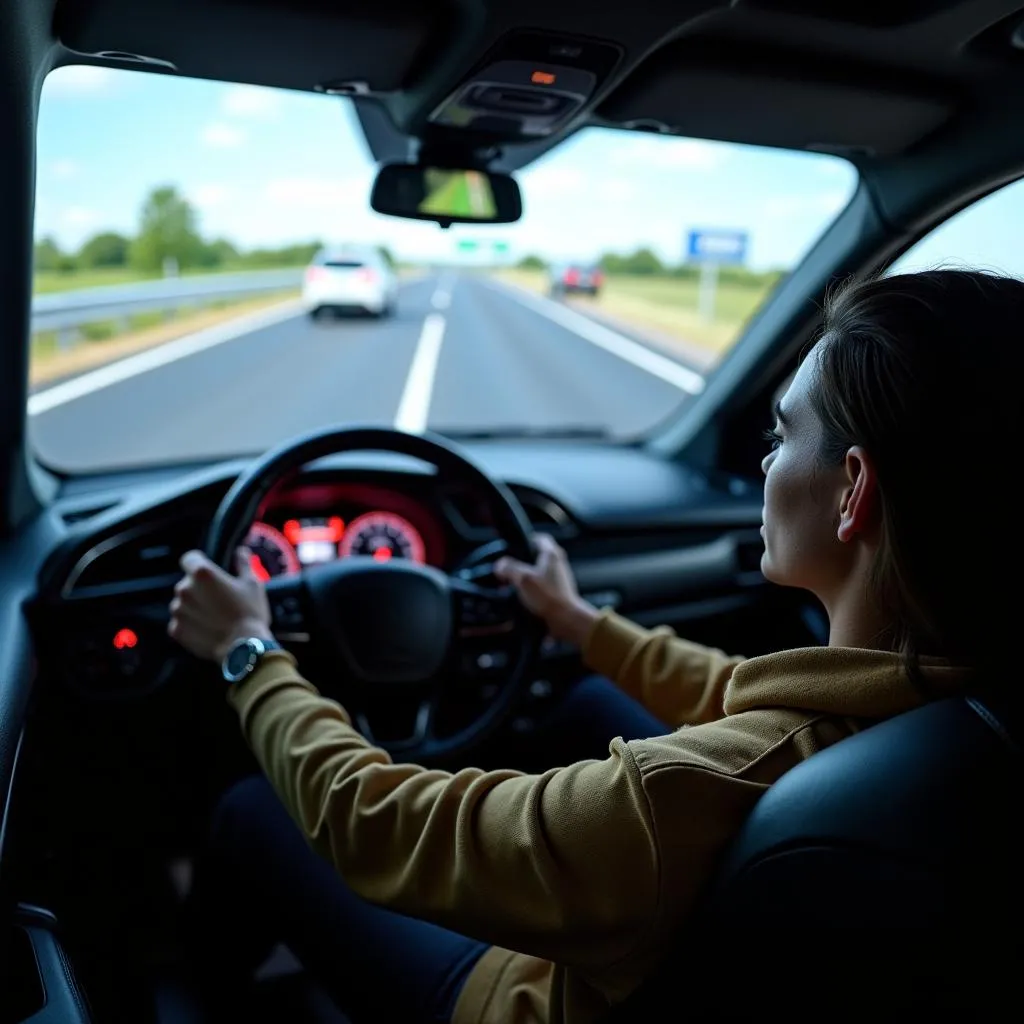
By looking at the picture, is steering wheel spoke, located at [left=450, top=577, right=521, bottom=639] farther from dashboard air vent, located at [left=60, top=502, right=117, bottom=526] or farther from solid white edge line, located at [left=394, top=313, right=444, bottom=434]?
dashboard air vent, located at [left=60, top=502, right=117, bottom=526]

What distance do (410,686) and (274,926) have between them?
0.56 meters

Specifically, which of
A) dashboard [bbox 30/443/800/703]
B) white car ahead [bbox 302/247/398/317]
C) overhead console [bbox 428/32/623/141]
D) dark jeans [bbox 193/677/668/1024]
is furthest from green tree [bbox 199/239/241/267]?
dark jeans [bbox 193/677/668/1024]

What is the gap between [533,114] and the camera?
2562 millimetres

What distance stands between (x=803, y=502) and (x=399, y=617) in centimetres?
124

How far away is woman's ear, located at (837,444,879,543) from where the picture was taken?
1200 mm

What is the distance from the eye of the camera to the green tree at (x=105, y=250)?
3350 mm

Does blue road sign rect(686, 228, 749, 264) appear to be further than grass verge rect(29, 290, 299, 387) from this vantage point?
Yes

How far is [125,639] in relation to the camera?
2541 mm

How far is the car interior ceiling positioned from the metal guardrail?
1.13ft

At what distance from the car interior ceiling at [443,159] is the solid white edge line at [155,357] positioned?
0.23m

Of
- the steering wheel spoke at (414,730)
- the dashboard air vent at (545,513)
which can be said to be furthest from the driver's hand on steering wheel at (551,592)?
the dashboard air vent at (545,513)

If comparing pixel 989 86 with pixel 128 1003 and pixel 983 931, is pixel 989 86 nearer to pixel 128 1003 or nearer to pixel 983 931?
pixel 983 931

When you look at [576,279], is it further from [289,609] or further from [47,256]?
[289,609]

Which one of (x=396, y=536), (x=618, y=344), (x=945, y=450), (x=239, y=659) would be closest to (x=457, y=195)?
(x=396, y=536)
